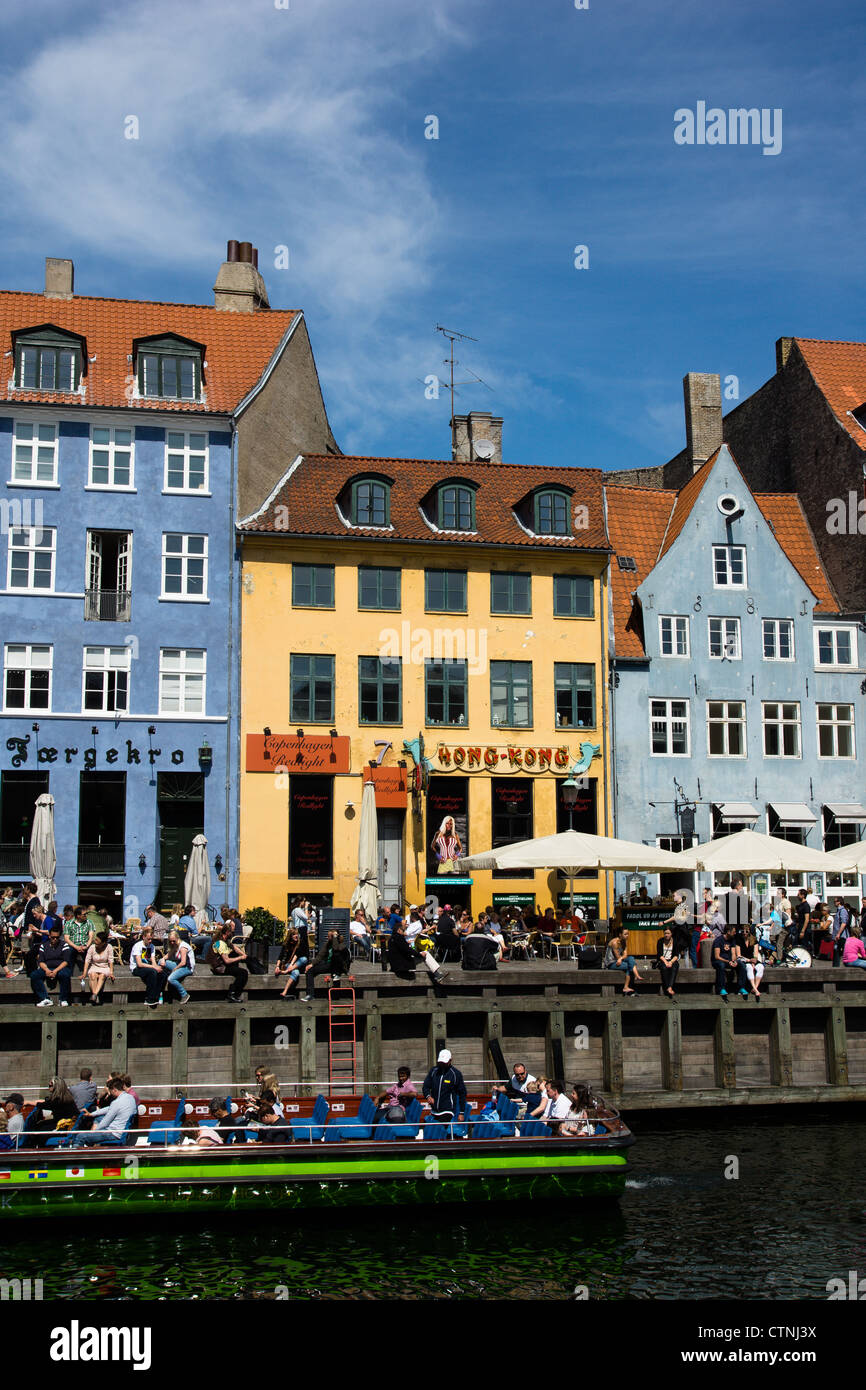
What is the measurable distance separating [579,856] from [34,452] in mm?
20995

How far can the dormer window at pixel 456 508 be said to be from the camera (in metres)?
38.9

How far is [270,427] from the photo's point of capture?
39812 millimetres

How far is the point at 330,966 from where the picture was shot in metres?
24.0

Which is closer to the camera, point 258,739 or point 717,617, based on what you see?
point 258,739

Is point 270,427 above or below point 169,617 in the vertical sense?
above

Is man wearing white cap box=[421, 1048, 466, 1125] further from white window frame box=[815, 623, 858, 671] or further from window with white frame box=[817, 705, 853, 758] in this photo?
white window frame box=[815, 623, 858, 671]

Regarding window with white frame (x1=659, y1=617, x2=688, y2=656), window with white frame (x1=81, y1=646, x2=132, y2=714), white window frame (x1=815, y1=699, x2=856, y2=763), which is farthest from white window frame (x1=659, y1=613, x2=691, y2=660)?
window with white frame (x1=81, y1=646, x2=132, y2=714)

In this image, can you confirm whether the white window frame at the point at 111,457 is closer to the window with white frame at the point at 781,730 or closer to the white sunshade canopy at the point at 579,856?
the white sunshade canopy at the point at 579,856

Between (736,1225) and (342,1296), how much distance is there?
19.7 feet

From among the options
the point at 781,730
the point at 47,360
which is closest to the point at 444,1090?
the point at 781,730
